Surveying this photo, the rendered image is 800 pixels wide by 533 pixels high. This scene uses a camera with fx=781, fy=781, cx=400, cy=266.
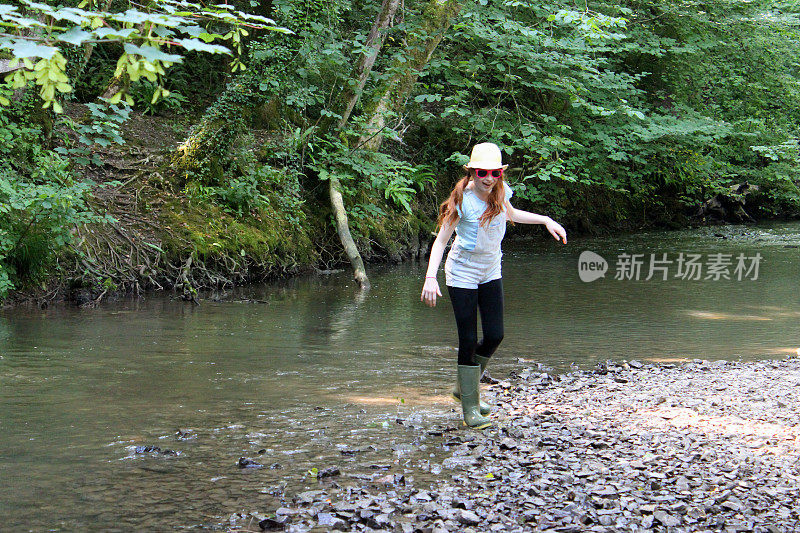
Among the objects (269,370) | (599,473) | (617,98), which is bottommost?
(269,370)

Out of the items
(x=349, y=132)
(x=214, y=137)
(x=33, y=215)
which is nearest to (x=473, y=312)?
(x=33, y=215)

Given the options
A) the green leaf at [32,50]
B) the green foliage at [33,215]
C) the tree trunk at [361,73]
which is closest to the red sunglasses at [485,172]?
the green leaf at [32,50]

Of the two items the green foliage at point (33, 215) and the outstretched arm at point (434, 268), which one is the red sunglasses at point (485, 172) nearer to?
the outstretched arm at point (434, 268)

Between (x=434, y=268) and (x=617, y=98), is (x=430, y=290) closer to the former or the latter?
(x=434, y=268)

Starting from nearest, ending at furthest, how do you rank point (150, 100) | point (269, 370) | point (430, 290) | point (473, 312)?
point (430, 290) < point (473, 312) < point (269, 370) < point (150, 100)

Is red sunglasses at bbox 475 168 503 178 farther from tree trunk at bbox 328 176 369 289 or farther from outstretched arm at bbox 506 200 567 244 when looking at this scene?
tree trunk at bbox 328 176 369 289

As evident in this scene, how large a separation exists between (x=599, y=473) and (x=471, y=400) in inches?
46.2

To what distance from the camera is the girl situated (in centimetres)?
524

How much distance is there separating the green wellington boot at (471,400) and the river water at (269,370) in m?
0.23

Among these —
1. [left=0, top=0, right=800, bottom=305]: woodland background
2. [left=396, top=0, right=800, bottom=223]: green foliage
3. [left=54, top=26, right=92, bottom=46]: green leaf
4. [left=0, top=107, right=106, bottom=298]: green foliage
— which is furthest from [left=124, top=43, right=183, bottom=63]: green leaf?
[left=396, top=0, right=800, bottom=223]: green foliage

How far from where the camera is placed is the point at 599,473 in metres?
4.39

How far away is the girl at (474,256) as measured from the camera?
206 inches

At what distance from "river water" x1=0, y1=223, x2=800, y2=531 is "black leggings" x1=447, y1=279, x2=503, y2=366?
1.79 ft

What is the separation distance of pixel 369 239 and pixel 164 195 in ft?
14.1
